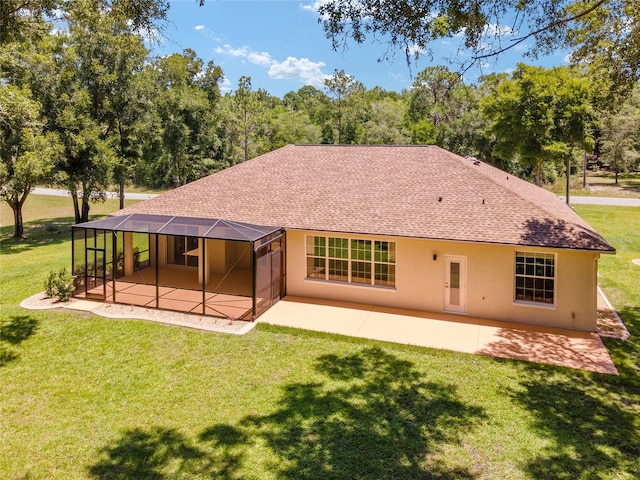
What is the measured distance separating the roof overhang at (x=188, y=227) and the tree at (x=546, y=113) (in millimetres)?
23662

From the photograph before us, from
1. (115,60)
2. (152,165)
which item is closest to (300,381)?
(115,60)

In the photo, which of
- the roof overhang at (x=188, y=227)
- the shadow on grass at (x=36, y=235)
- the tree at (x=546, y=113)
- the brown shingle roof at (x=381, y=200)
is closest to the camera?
the brown shingle roof at (x=381, y=200)

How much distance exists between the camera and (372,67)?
9875mm

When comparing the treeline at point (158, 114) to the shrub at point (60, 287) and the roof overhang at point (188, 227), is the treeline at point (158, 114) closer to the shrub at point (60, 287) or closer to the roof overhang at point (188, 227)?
the roof overhang at point (188, 227)

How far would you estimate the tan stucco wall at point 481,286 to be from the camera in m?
12.9

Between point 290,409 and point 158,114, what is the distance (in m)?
37.0

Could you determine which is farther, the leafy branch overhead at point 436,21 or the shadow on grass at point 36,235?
the shadow on grass at point 36,235

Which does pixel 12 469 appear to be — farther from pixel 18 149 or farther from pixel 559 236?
pixel 18 149

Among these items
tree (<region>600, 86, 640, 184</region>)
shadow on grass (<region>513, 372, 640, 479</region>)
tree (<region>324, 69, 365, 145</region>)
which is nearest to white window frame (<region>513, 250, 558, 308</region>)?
shadow on grass (<region>513, 372, 640, 479</region>)

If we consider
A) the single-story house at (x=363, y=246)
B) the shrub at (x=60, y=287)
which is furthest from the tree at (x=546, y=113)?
the shrub at (x=60, y=287)

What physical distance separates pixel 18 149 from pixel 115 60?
9326 mm

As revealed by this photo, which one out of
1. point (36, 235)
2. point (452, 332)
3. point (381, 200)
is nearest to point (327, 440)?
point (452, 332)

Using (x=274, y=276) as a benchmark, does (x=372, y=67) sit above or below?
above

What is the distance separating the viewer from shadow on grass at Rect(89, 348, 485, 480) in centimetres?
685
